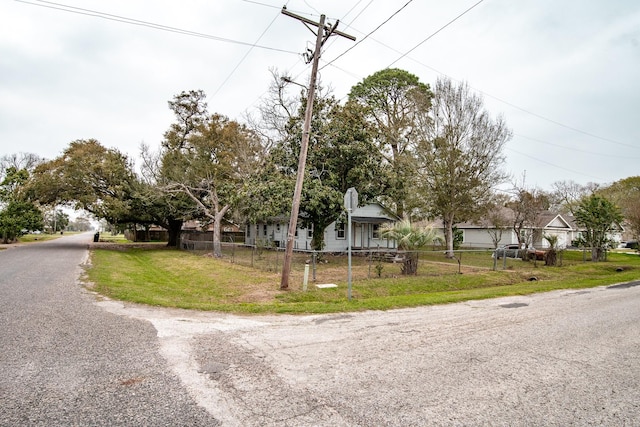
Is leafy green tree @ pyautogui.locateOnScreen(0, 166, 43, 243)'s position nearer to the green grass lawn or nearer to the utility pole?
the green grass lawn

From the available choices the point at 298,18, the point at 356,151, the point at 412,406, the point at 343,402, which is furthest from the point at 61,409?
the point at 356,151

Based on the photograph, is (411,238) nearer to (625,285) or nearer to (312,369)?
(625,285)

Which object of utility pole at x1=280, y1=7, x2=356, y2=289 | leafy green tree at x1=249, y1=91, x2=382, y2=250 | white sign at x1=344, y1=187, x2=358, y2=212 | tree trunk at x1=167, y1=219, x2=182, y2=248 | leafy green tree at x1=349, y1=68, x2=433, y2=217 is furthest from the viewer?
tree trunk at x1=167, y1=219, x2=182, y2=248

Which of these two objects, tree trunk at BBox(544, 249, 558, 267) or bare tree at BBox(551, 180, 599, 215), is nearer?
tree trunk at BBox(544, 249, 558, 267)

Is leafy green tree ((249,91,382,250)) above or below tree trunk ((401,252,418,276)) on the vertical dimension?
above

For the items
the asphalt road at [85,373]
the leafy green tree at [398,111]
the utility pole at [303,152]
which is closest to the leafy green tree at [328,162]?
the leafy green tree at [398,111]

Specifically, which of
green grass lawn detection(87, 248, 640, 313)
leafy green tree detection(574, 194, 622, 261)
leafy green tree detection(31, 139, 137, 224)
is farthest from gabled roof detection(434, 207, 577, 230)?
leafy green tree detection(31, 139, 137, 224)

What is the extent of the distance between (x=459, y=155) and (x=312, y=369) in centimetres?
2183

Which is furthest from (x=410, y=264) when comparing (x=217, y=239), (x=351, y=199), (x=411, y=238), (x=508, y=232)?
(x=508, y=232)

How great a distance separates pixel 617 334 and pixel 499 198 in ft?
68.1

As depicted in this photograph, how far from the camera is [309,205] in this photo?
1706 cm

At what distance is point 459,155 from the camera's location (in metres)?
23.4

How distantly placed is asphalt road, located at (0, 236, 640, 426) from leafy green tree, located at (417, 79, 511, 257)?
54.3ft

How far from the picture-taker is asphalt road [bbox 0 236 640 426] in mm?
3256
